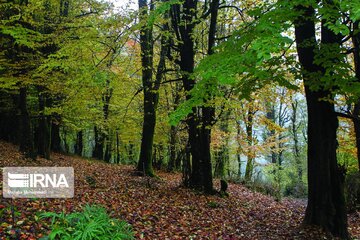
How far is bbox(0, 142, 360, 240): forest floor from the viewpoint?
5.36 m

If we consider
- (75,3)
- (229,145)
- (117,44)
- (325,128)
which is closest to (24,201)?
(117,44)

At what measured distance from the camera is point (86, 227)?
447cm

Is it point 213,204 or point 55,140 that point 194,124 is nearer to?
point 213,204

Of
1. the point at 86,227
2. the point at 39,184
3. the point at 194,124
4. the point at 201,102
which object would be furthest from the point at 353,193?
the point at 39,184

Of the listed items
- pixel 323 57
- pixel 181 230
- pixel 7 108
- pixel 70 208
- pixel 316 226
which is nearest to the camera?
pixel 323 57

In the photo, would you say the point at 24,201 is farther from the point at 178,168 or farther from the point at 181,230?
the point at 178,168

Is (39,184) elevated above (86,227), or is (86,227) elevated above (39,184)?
(39,184)

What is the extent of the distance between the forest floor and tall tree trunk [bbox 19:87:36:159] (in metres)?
0.41

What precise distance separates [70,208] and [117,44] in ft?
18.5

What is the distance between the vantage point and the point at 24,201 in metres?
5.91

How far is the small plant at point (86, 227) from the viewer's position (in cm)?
435

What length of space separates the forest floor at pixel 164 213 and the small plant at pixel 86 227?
326 mm

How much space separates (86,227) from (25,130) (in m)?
7.59

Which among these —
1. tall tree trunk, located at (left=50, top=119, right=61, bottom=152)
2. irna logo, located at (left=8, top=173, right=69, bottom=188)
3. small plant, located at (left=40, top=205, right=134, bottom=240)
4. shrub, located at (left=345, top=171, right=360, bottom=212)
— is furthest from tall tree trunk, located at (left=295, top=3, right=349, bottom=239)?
tall tree trunk, located at (left=50, top=119, right=61, bottom=152)
